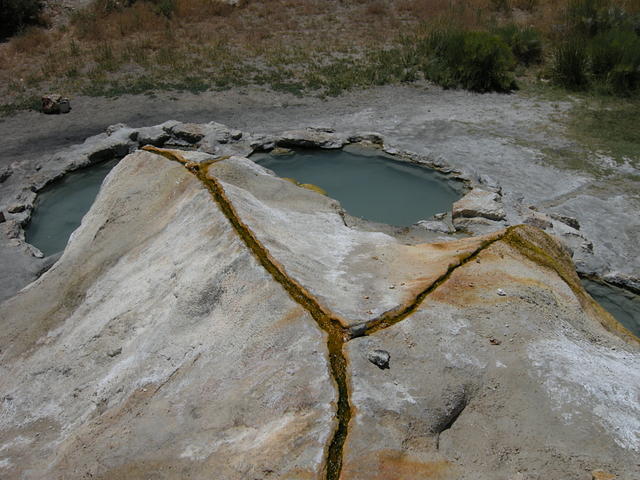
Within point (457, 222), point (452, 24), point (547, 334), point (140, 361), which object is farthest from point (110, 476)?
point (452, 24)

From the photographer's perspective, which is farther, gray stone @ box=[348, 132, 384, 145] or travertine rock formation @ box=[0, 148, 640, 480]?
gray stone @ box=[348, 132, 384, 145]

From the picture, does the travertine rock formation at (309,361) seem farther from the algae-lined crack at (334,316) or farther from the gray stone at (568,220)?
the gray stone at (568,220)

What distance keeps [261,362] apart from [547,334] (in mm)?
1983

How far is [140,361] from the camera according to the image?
14.5 ft

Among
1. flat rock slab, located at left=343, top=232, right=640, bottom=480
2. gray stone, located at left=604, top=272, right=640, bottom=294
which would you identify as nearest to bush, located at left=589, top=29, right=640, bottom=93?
gray stone, located at left=604, top=272, right=640, bottom=294

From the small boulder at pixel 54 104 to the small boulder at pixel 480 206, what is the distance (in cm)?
867

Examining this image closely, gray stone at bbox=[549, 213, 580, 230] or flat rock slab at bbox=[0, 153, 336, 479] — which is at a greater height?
flat rock slab at bbox=[0, 153, 336, 479]

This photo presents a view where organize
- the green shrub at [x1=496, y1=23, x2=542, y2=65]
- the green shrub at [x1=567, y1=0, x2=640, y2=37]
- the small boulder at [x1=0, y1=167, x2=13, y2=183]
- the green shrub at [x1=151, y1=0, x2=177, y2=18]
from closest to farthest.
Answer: the small boulder at [x1=0, y1=167, x2=13, y2=183], the green shrub at [x1=496, y1=23, x2=542, y2=65], the green shrub at [x1=567, y1=0, x2=640, y2=37], the green shrub at [x1=151, y1=0, x2=177, y2=18]

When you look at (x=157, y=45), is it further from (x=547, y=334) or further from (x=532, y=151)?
(x=547, y=334)

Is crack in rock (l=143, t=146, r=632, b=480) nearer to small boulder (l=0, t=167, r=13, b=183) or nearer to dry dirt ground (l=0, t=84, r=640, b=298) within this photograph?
dry dirt ground (l=0, t=84, r=640, b=298)

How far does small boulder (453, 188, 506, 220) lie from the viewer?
311 inches

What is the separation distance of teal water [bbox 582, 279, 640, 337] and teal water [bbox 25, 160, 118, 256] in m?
7.06

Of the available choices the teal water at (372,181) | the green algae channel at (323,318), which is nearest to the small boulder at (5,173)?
the teal water at (372,181)

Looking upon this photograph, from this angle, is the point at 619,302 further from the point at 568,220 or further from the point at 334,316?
the point at 334,316
